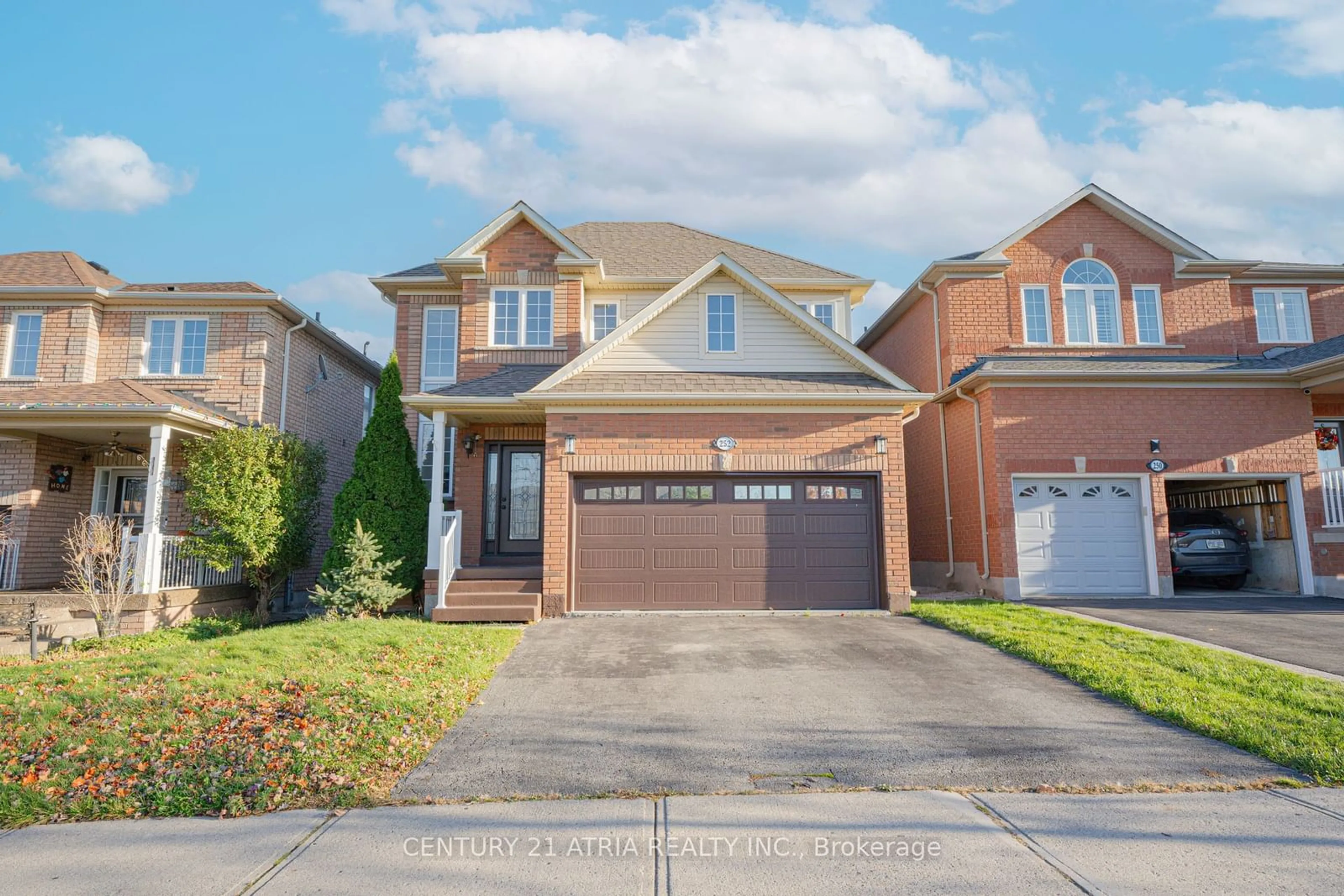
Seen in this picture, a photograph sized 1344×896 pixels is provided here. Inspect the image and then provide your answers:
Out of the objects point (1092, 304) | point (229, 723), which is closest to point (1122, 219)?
point (1092, 304)

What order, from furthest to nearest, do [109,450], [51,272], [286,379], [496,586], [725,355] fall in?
[286,379], [51,272], [109,450], [725,355], [496,586]

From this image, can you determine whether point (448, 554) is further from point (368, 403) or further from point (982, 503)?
point (368, 403)

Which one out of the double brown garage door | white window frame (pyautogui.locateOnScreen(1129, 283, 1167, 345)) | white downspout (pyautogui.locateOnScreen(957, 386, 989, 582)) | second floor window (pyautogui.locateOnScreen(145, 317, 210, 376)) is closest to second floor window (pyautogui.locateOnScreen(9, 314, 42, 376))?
second floor window (pyautogui.locateOnScreen(145, 317, 210, 376))

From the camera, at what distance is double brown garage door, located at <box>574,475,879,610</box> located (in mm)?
11312

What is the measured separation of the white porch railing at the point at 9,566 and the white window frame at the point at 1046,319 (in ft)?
61.9

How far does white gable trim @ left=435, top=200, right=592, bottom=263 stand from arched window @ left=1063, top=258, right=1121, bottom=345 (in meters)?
9.62

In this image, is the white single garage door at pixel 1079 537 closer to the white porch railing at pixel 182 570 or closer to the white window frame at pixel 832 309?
the white window frame at pixel 832 309

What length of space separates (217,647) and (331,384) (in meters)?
10.6

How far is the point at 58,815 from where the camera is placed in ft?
14.2

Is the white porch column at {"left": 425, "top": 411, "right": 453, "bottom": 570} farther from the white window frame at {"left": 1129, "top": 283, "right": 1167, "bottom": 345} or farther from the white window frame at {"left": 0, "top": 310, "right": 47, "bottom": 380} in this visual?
the white window frame at {"left": 1129, "top": 283, "right": 1167, "bottom": 345}

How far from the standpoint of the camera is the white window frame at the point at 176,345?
14.8 metres

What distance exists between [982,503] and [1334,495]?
6.04m

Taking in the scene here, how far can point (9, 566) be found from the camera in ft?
42.8

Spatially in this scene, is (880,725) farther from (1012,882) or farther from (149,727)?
(149,727)
